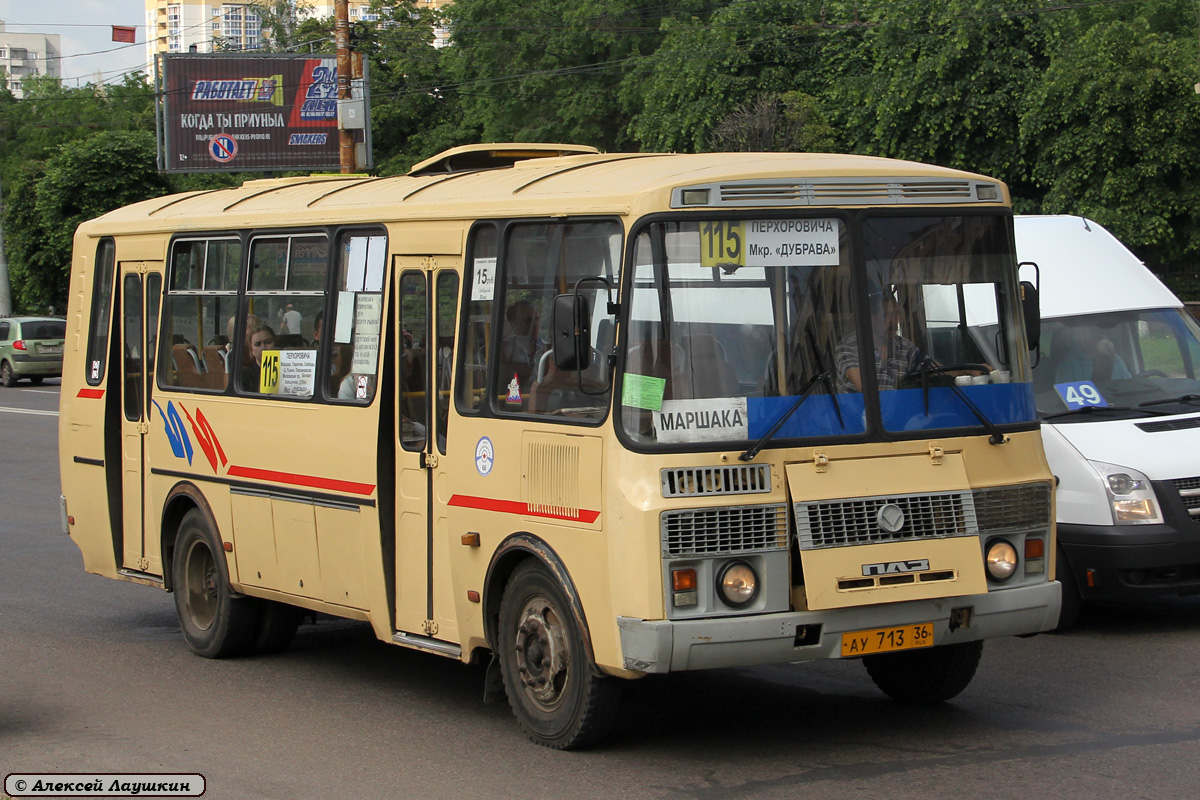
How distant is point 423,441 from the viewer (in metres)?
7.42

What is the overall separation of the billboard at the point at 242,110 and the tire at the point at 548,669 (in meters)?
35.8

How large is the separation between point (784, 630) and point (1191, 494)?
11.7ft

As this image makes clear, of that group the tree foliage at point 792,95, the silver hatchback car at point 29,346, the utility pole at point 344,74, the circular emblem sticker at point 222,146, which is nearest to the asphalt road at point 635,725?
the utility pole at point 344,74

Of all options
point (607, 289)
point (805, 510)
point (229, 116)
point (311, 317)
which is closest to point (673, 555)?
point (805, 510)

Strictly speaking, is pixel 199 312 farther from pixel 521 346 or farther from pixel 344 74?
pixel 344 74

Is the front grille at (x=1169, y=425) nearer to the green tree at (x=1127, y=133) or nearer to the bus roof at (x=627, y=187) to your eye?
the bus roof at (x=627, y=187)

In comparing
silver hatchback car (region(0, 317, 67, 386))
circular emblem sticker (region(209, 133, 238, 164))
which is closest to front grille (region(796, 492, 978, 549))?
silver hatchback car (region(0, 317, 67, 386))

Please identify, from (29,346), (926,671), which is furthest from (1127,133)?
(926,671)

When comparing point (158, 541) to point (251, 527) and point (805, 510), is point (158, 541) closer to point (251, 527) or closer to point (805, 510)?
point (251, 527)

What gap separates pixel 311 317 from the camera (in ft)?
27.5

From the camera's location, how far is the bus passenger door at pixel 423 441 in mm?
7281

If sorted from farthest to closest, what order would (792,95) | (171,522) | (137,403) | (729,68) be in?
(729,68) < (792,95) < (137,403) < (171,522)

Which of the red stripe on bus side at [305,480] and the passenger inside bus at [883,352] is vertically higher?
the passenger inside bus at [883,352]

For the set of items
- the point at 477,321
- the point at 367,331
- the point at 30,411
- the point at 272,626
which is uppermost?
the point at 477,321
